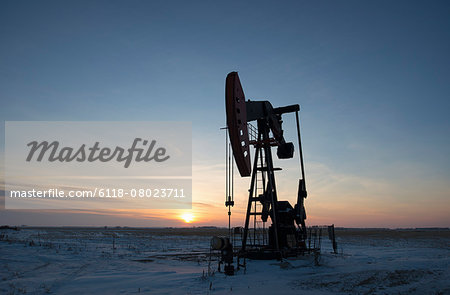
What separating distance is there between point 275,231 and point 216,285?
4980 mm

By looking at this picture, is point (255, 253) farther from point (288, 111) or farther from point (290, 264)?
point (288, 111)

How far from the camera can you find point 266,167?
14.5 meters

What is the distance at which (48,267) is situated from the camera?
1205 cm

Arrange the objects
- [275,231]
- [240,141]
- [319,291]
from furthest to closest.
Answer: [275,231], [240,141], [319,291]

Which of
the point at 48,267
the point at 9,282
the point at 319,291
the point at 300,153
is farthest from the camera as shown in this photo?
the point at 300,153

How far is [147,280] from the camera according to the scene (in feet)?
32.9

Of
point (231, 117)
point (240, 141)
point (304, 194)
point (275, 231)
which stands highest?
point (231, 117)

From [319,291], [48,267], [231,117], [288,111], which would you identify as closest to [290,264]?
[319,291]

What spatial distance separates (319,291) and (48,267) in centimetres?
994

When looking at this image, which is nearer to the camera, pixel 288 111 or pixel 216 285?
pixel 216 285

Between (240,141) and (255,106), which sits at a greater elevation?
(255,106)

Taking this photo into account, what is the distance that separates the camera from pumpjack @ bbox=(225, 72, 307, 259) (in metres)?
11.0

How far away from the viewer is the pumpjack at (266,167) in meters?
11.0

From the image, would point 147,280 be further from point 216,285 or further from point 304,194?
point 304,194
